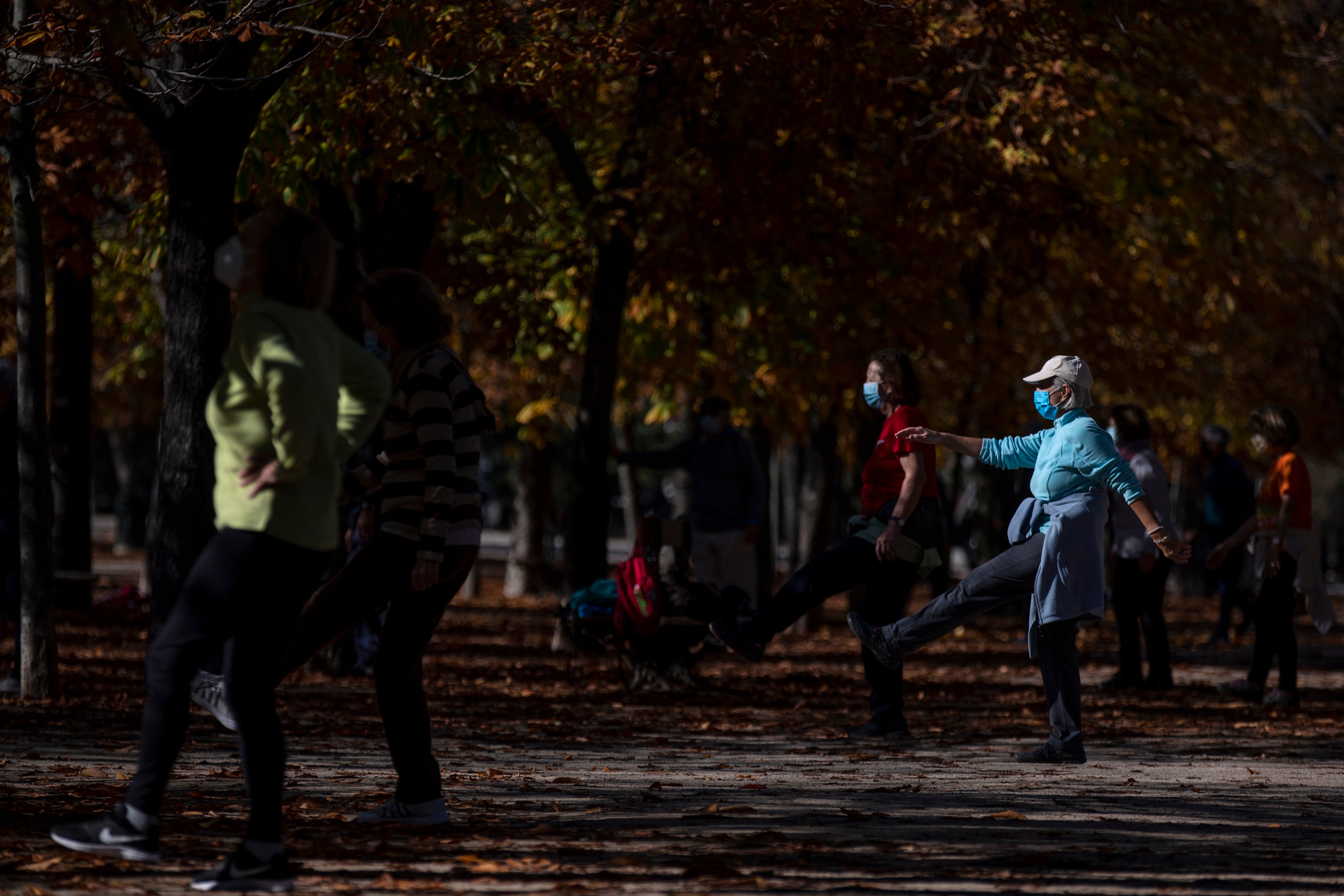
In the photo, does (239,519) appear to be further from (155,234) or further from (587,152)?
(587,152)

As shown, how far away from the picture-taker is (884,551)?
A: 8.43m

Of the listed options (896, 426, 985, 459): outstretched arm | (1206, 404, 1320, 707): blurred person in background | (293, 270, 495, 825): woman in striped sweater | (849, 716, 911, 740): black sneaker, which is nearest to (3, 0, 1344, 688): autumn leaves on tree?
(293, 270, 495, 825): woman in striped sweater

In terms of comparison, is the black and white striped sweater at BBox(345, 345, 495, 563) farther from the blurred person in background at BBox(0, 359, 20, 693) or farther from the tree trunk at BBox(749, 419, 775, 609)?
the tree trunk at BBox(749, 419, 775, 609)

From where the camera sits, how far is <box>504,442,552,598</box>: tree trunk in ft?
77.2

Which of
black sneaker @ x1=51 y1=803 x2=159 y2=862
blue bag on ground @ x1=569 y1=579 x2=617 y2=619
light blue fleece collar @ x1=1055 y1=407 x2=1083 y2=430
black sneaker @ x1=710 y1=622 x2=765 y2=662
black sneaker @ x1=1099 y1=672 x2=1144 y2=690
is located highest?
light blue fleece collar @ x1=1055 y1=407 x2=1083 y2=430

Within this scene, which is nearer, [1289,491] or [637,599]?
[1289,491]

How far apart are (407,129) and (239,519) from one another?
6.79m

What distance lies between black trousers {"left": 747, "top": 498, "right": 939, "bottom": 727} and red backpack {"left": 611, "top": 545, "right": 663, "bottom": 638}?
6.11 ft

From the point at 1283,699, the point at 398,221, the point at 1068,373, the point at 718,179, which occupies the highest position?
the point at 718,179

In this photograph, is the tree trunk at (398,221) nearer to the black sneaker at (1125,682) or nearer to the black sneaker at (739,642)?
the black sneaker at (739,642)

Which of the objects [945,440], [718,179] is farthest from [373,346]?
[945,440]

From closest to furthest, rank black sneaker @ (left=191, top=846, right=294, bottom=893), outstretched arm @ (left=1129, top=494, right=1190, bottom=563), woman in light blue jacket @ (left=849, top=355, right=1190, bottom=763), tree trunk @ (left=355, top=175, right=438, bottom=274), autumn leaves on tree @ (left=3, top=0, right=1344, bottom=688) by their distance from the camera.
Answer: black sneaker @ (left=191, top=846, right=294, bottom=893) → outstretched arm @ (left=1129, top=494, right=1190, bottom=563) → woman in light blue jacket @ (left=849, top=355, right=1190, bottom=763) → autumn leaves on tree @ (left=3, top=0, right=1344, bottom=688) → tree trunk @ (left=355, top=175, right=438, bottom=274)

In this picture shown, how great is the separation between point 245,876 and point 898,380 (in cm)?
497

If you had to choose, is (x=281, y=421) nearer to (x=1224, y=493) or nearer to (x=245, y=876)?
(x=245, y=876)
